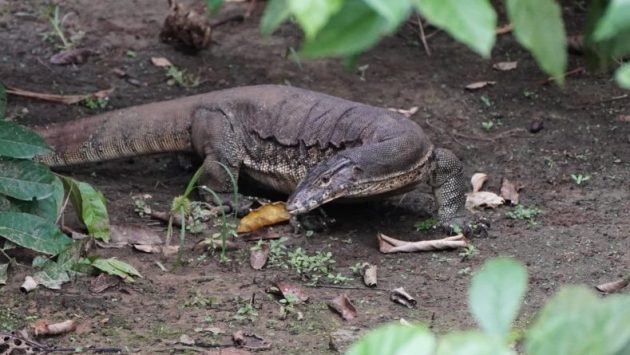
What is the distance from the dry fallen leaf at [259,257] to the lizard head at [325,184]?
12.3 inches

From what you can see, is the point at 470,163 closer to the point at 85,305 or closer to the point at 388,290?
the point at 388,290

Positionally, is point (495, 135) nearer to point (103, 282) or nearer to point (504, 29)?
point (504, 29)

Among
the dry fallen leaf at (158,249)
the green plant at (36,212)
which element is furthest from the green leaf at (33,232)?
the dry fallen leaf at (158,249)

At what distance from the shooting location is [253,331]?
13.4ft

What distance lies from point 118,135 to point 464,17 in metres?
5.43

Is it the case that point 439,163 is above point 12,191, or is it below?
below

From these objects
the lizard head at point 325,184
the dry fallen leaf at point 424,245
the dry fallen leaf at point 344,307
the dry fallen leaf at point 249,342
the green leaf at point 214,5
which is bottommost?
the dry fallen leaf at point 424,245

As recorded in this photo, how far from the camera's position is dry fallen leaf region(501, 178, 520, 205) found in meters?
5.75

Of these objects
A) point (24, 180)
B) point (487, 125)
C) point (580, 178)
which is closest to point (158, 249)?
point (24, 180)

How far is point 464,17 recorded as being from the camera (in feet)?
3.39

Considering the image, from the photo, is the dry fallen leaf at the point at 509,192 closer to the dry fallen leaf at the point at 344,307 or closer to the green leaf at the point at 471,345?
the dry fallen leaf at the point at 344,307

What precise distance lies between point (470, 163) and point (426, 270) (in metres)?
1.55

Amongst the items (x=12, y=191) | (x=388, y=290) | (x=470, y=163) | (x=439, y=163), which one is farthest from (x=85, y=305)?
(x=470, y=163)

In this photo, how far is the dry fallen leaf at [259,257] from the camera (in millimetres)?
4836
